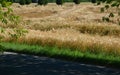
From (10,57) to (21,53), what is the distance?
2.62 m

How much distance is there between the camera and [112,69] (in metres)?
18.1

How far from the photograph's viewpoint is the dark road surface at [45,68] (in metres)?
16.8

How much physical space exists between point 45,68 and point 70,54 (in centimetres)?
508

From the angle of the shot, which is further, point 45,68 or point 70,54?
point 70,54

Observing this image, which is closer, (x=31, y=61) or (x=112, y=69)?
(x=112, y=69)

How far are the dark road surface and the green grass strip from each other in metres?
1.02

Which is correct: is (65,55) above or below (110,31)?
above

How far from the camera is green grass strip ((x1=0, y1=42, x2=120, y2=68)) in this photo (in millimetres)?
20491

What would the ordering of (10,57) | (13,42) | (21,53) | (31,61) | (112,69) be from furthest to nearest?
(13,42)
(21,53)
(10,57)
(31,61)
(112,69)

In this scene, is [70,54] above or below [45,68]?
below

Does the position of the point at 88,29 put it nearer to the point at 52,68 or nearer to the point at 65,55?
the point at 65,55

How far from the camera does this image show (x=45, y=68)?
18.1 metres

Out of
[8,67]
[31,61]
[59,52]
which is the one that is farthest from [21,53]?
[8,67]

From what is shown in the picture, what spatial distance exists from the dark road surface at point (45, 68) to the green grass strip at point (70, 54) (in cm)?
102
